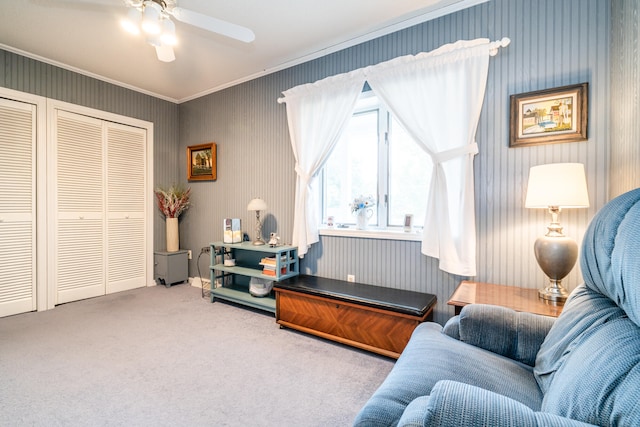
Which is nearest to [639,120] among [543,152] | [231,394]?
[543,152]

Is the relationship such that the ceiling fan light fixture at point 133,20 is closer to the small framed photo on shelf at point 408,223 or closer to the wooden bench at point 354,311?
the wooden bench at point 354,311

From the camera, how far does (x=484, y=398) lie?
73cm

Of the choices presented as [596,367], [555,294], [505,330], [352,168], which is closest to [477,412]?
[596,367]

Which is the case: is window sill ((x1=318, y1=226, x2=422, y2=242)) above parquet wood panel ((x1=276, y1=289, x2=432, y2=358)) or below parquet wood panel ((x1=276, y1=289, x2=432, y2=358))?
above

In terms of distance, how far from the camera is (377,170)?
2754mm

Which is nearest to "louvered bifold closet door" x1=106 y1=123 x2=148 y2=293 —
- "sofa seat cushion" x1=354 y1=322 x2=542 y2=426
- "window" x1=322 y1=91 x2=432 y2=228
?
"window" x1=322 y1=91 x2=432 y2=228

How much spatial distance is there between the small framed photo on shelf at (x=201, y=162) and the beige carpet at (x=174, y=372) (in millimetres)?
1896

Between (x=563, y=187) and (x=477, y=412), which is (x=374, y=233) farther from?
(x=477, y=412)

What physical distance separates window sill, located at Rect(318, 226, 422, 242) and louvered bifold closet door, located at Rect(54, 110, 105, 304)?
9.28ft

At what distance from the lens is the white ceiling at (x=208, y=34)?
2.26m

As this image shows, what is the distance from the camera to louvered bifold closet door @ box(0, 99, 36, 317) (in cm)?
288

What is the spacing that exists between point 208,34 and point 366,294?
269cm

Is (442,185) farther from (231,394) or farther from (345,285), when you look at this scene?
(231,394)

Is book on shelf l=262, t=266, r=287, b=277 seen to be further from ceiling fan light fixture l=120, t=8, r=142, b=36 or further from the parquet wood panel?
ceiling fan light fixture l=120, t=8, r=142, b=36
